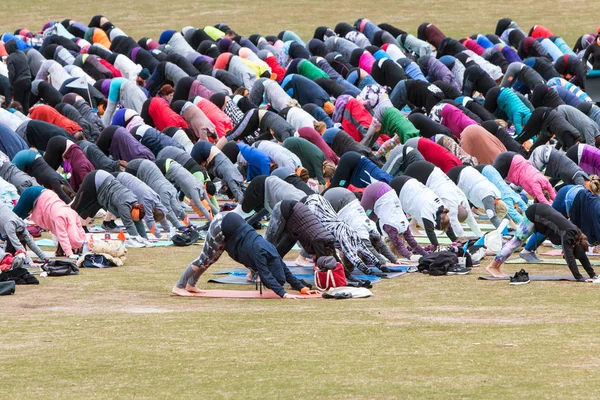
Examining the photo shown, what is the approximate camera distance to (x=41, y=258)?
48.0 ft

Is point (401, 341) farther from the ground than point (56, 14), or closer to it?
closer to it

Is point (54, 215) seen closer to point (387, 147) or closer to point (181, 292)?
point (181, 292)

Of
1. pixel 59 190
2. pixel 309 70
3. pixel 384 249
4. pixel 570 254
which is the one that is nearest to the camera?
pixel 570 254

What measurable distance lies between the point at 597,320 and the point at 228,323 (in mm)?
3100

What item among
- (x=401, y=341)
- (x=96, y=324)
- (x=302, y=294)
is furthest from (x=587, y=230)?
(x=96, y=324)

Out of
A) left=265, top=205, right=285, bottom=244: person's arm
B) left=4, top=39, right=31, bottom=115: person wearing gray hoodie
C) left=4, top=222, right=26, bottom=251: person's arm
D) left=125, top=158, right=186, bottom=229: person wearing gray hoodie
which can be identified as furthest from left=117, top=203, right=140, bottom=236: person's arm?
left=4, top=39, right=31, bottom=115: person wearing gray hoodie

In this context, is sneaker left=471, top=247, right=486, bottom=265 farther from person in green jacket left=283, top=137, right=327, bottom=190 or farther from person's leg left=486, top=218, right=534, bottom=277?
person in green jacket left=283, top=137, right=327, bottom=190

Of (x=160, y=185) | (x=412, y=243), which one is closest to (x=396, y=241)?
(x=412, y=243)

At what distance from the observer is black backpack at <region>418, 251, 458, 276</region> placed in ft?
46.4

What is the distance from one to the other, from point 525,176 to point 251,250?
5.67 metres

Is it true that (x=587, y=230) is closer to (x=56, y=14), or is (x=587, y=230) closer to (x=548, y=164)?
(x=548, y=164)

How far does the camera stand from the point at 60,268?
14047mm

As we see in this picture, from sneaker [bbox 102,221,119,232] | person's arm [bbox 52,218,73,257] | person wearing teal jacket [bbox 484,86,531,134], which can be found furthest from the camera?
person wearing teal jacket [bbox 484,86,531,134]

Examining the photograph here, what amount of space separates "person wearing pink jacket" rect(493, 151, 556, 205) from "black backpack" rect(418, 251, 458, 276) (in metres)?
2.63
